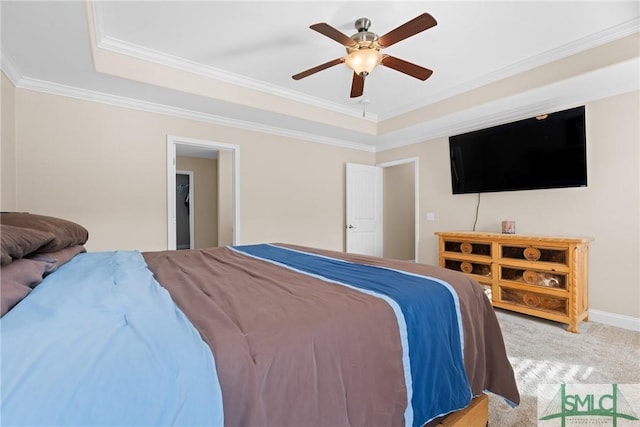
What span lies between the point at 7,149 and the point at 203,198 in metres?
4.41

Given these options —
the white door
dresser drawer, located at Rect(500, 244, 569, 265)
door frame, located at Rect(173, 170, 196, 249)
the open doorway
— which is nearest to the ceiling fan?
dresser drawer, located at Rect(500, 244, 569, 265)

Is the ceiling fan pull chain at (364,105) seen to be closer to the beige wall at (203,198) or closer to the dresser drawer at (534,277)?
the dresser drawer at (534,277)

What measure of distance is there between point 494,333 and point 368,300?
2.75 feet

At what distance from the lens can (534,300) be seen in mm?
3100

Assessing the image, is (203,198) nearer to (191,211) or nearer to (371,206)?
(191,211)

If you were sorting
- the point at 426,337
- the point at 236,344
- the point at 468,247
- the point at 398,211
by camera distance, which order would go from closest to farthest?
the point at 236,344, the point at 426,337, the point at 468,247, the point at 398,211

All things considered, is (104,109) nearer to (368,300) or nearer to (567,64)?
(368,300)

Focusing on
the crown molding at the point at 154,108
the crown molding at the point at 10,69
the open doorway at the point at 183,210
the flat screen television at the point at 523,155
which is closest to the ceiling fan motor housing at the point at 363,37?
the crown molding at the point at 154,108

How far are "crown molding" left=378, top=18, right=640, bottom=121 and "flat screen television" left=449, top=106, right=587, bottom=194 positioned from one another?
1.87ft

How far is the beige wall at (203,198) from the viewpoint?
6859 millimetres

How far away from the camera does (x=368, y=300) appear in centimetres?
106

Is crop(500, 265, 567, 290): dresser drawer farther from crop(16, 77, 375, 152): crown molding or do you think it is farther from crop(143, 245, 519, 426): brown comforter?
crop(16, 77, 375, 152): crown molding

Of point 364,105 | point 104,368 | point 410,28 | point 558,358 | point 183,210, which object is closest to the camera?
point 104,368

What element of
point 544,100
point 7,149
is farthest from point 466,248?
point 7,149
